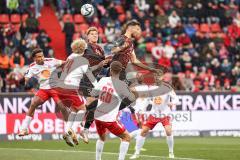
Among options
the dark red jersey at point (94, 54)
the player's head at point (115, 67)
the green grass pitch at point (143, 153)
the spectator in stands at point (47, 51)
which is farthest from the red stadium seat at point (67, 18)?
the player's head at point (115, 67)

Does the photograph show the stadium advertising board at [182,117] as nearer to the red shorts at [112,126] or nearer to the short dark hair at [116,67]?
the red shorts at [112,126]

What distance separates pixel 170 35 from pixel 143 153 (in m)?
13.5

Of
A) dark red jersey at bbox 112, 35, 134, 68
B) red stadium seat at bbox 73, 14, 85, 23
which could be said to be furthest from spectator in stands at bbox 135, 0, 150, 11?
dark red jersey at bbox 112, 35, 134, 68

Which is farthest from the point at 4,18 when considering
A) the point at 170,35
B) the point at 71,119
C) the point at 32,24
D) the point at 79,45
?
the point at 79,45

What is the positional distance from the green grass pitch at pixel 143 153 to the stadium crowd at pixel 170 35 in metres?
4.74

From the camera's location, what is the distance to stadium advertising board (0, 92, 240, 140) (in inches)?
964

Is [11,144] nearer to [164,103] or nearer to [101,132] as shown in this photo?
[164,103]

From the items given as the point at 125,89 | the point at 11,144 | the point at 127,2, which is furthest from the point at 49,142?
the point at 127,2

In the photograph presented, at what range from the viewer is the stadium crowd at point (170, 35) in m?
28.8

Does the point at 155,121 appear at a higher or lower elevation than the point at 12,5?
lower

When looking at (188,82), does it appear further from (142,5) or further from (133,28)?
(133,28)

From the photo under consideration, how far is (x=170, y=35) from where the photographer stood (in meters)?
32.1

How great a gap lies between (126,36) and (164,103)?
102 inches

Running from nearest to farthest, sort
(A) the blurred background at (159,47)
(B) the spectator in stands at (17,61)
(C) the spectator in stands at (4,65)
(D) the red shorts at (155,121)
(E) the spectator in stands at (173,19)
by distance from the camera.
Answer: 1. (D) the red shorts at (155,121)
2. (A) the blurred background at (159,47)
3. (C) the spectator in stands at (4,65)
4. (B) the spectator in stands at (17,61)
5. (E) the spectator in stands at (173,19)
